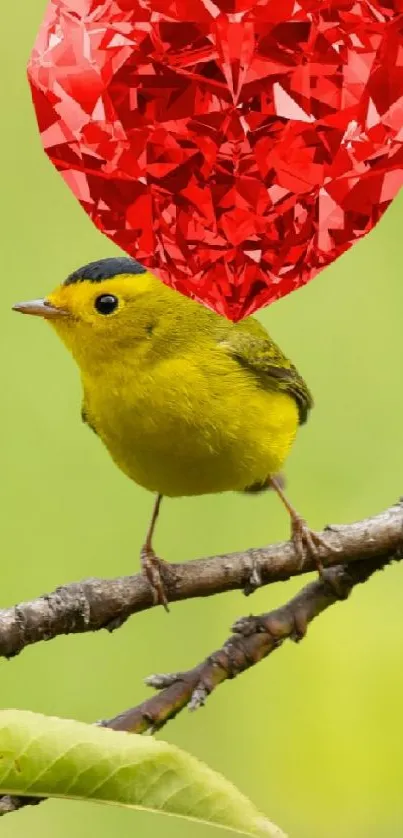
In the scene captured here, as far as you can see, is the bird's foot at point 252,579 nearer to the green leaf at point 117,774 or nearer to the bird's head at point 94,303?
the bird's head at point 94,303

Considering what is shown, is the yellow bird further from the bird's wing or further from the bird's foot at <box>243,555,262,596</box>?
the bird's foot at <box>243,555,262,596</box>

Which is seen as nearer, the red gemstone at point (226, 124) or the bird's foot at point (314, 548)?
the red gemstone at point (226, 124)

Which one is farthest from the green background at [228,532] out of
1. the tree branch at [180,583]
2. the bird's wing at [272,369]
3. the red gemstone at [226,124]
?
the red gemstone at [226,124]

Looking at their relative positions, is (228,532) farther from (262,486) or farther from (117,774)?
(117,774)

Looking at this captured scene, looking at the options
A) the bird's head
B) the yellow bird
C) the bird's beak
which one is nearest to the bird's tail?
the yellow bird

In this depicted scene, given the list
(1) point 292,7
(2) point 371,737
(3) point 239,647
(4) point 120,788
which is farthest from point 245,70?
(2) point 371,737

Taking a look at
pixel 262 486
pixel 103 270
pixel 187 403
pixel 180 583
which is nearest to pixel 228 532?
pixel 262 486
